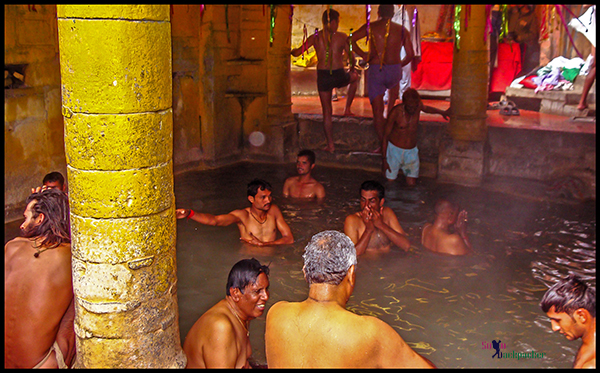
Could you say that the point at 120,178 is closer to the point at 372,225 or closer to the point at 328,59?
the point at 372,225

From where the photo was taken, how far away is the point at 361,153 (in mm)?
11180

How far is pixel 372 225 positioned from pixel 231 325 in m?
2.96

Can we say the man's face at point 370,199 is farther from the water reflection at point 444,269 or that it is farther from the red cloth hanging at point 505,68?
the red cloth hanging at point 505,68

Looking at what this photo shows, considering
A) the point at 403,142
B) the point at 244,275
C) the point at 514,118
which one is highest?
the point at 514,118

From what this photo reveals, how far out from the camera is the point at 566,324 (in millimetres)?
3633

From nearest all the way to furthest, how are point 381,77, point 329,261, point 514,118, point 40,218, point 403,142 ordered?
point 329,261
point 40,218
point 403,142
point 381,77
point 514,118

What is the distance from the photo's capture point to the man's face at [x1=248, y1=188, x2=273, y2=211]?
22.3 ft

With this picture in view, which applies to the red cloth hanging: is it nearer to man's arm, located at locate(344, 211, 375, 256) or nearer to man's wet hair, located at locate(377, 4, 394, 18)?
man's wet hair, located at locate(377, 4, 394, 18)

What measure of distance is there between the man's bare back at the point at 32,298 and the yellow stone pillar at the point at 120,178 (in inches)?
17.4

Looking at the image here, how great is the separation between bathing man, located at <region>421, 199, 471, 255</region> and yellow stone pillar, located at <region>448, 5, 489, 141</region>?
316 centimetres

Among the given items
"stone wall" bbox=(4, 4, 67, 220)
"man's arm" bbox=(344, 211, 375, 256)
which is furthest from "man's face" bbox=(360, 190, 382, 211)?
"stone wall" bbox=(4, 4, 67, 220)

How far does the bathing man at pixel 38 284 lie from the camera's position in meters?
4.07

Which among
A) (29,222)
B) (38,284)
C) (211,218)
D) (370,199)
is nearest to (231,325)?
(38,284)

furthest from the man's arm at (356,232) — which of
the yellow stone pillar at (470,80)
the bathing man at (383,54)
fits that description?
the bathing man at (383,54)
